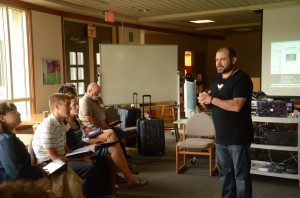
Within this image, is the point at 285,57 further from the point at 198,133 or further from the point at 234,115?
the point at 234,115

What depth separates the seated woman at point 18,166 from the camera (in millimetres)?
2240

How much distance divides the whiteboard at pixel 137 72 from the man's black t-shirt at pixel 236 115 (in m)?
3.61

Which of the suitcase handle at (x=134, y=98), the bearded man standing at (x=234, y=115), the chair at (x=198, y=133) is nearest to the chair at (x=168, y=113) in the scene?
the suitcase handle at (x=134, y=98)

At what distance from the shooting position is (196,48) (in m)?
12.0

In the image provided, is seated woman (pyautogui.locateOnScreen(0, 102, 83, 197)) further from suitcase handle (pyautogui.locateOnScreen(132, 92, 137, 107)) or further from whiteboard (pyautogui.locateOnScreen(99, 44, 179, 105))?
suitcase handle (pyautogui.locateOnScreen(132, 92, 137, 107))

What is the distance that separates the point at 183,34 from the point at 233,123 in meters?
8.05

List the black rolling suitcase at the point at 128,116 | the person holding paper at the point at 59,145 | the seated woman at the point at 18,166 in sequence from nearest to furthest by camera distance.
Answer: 1. the seated woman at the point at 18,166
2. the person holding paper at the point at 59,145
3. the black rolling suitcase at the point at 128,116

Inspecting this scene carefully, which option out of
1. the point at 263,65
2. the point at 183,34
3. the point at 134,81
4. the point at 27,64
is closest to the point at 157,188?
the point at 134,81

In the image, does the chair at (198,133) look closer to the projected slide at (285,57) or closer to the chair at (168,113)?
the projected slide at (285,57)

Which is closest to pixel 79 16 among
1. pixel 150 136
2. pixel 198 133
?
pixel 150 136

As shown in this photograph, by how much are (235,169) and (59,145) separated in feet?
5.22

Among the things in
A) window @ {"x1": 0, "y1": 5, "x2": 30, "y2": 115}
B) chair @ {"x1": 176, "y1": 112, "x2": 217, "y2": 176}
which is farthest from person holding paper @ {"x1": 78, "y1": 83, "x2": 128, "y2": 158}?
window @ {"x1": 0, "y1": 5, "x2": 30, "y2": 115}

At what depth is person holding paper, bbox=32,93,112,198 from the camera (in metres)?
2.77

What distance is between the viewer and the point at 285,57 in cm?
617
